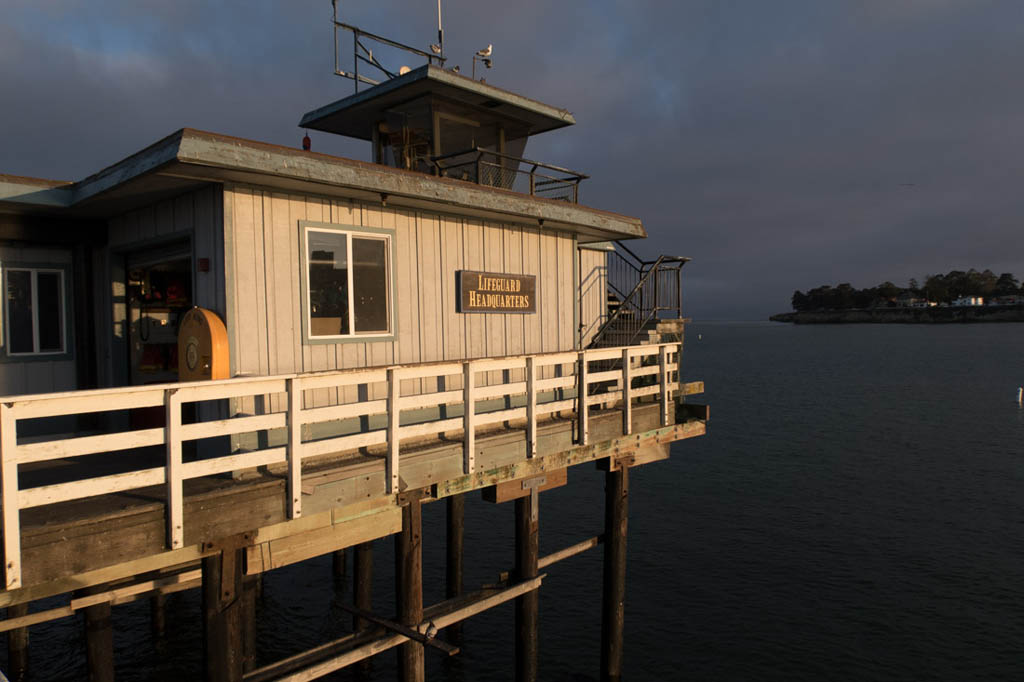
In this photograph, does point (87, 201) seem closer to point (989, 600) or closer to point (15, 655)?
point (15, 655)

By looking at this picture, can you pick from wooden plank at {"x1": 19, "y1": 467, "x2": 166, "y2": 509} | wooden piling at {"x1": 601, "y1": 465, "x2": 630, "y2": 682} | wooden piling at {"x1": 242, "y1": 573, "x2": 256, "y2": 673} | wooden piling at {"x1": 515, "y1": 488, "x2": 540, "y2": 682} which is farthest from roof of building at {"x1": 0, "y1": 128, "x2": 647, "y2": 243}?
wooden piling at {"x1": 242, "y1": 573, "x2": 256, "y2": 673}

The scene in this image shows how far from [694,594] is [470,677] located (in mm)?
6907

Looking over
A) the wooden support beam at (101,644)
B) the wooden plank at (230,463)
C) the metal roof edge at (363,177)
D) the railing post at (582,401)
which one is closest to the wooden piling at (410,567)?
the wooden plank at (230,463)

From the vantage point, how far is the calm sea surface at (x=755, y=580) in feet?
47.4

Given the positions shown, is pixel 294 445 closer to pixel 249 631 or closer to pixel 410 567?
pixel 410 567

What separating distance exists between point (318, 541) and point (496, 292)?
5065 mm

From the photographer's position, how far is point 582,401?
32.8ft

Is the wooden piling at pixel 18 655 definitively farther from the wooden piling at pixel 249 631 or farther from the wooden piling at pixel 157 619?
the wooden piling at pixel 249 631

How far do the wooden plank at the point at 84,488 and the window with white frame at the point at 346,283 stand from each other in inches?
123

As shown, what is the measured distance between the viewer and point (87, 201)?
28.2 ft

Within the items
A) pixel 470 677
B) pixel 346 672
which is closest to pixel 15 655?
pixel 346 672

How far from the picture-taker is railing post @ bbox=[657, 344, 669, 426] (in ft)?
37.6

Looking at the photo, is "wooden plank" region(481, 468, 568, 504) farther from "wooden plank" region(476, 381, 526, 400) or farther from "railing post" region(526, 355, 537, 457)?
"wooden plank" region(476, 381, 526, 400)

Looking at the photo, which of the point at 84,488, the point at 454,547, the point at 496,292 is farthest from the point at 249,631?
the point at 454,547
